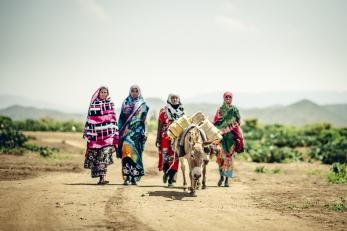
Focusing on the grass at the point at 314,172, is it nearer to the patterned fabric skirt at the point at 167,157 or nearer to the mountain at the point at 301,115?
the patterned fabric skirt at the point at 167,157

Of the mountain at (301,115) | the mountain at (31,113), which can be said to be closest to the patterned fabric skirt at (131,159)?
the mountain at (31,113)

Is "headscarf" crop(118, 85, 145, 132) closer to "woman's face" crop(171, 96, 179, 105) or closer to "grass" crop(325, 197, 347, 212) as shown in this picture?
"woman's face" crop(171, 96, 179, 105)

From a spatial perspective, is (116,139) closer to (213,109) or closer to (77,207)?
(77,207)

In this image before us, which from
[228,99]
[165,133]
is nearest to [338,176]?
[228,99]

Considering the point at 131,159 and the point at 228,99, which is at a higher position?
the point at 228,99

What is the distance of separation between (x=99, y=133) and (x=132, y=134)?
0.85m

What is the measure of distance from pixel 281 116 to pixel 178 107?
161 m

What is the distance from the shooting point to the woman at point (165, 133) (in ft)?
42.1

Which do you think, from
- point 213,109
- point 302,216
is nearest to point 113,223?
point 302,216

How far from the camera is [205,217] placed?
8.63m

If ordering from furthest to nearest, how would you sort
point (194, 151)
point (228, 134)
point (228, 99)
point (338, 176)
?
point (338, 176) → point (228, 134) → point (228, 99) → point (194, 151)

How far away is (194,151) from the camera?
1107 cm

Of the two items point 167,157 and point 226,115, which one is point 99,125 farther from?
point 226,115

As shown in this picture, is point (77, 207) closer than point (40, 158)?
Yes
